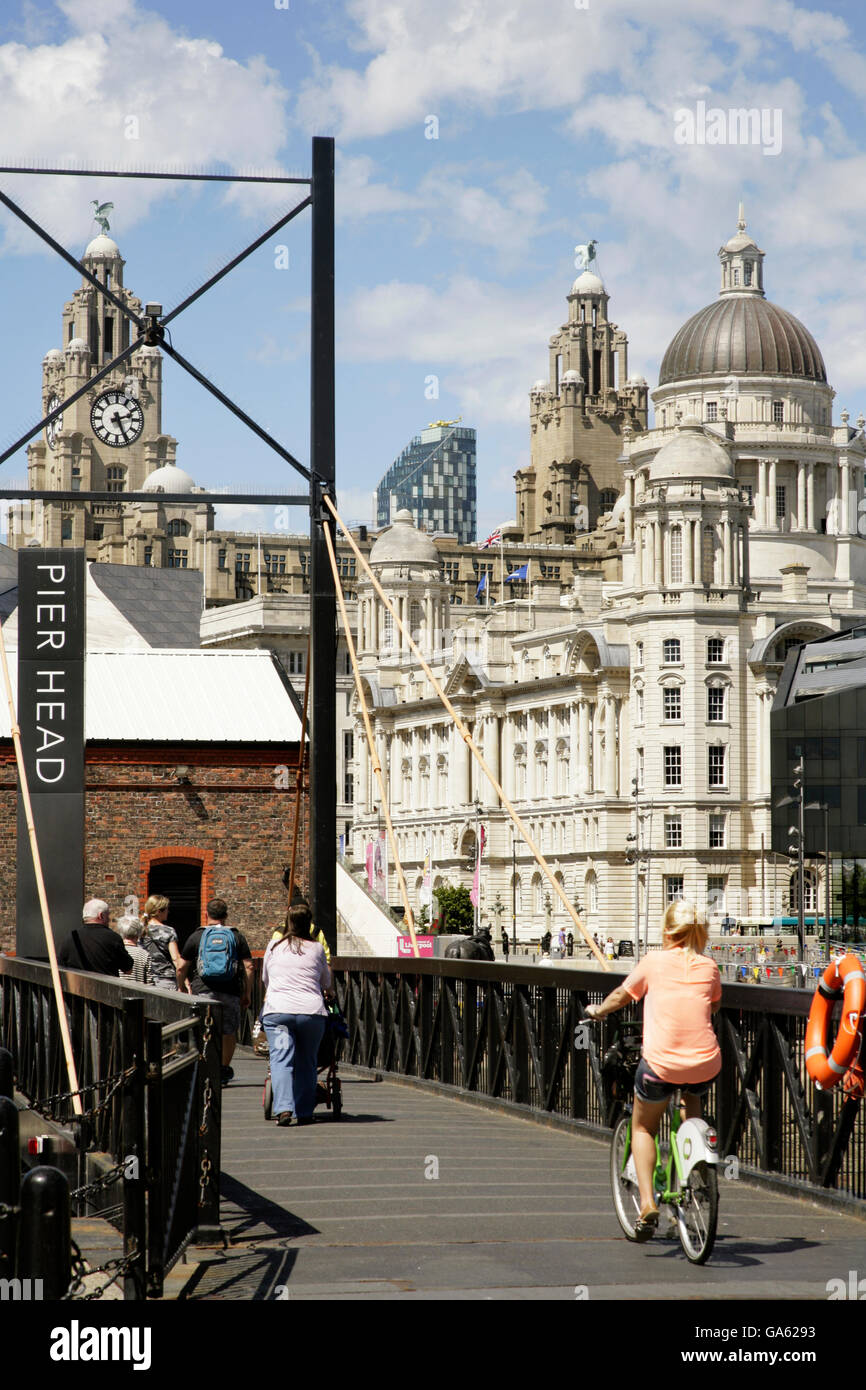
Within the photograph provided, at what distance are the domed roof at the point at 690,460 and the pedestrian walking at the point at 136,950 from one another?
357 feet

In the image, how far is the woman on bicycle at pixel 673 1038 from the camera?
10.2m

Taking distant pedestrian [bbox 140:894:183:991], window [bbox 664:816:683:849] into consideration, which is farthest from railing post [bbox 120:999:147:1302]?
window [bbox 664:816:683:849]

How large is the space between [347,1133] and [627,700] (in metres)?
114

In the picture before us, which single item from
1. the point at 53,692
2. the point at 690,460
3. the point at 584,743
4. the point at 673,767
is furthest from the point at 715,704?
the point at 53,692

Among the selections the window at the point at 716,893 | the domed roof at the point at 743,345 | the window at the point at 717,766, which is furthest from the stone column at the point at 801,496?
the window at the point at 716,893

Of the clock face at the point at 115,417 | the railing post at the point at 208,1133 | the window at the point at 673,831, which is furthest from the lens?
the window at the point at 673,831

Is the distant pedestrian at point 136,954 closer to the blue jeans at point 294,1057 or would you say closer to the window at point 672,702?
the blue jeans at point 294,1057

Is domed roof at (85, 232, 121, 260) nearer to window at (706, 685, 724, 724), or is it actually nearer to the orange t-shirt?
window at (706, 685, 724, 724)

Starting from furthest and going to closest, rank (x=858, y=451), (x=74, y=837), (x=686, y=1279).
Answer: (x=858, y=451) → (x=74, y=837) → (x=686, y=1279)

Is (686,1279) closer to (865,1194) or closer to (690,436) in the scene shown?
(865,1194)

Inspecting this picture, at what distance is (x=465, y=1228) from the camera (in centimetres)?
1055
